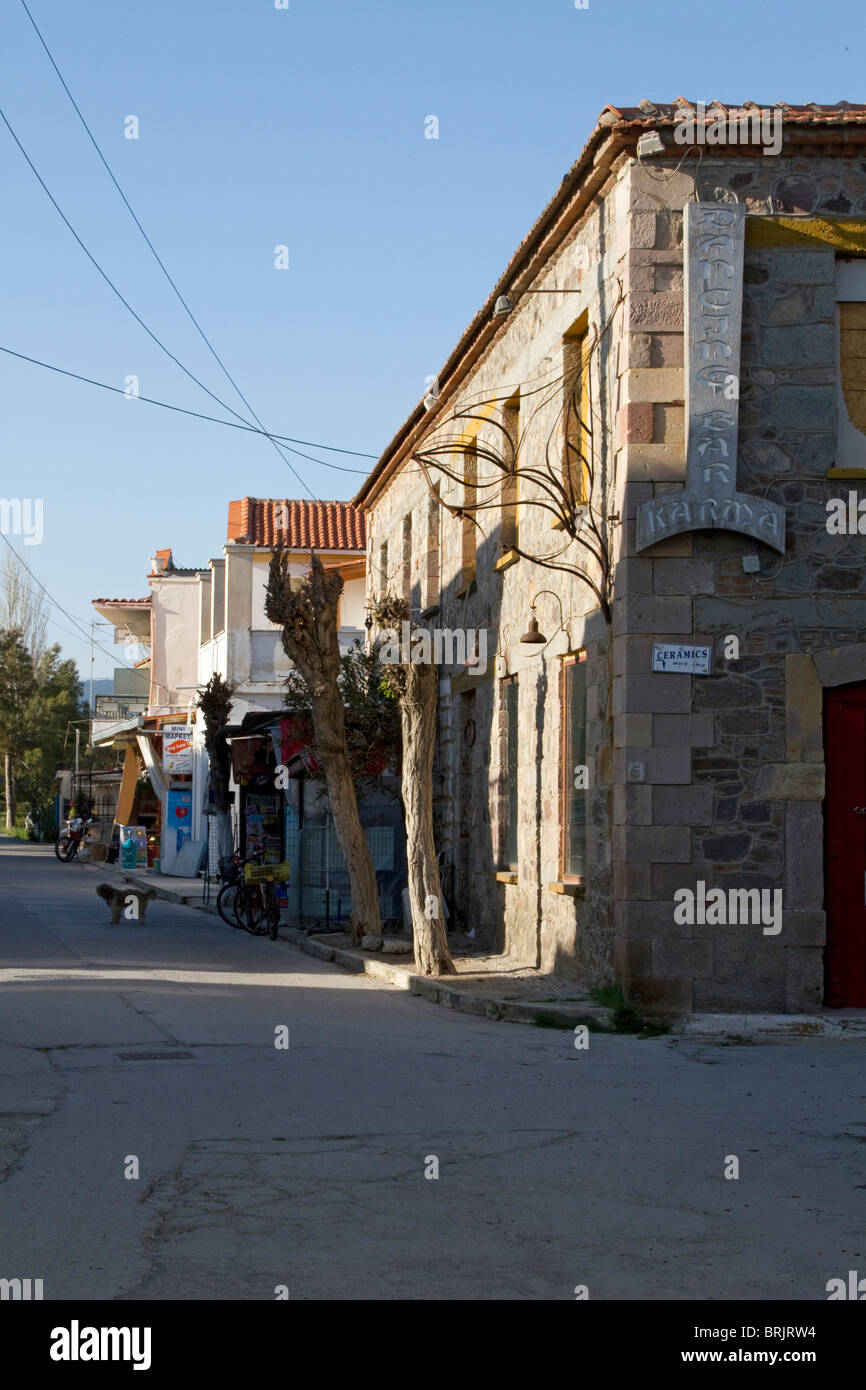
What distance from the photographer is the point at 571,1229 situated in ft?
19.3

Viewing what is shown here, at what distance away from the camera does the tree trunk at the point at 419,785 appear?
15.8 m

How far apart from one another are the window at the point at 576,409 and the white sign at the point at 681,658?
2426mm

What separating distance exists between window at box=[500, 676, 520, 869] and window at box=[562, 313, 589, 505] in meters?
3.16

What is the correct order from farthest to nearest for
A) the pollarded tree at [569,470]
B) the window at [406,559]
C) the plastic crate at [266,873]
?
the window at [406,559] < the plastic crate at [266,873] < the pollarded tree at [569,470]

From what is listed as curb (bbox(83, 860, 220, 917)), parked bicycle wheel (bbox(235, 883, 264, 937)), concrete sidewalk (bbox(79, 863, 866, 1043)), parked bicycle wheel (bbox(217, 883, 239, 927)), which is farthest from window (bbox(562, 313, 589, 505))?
curb (bbox(83, 860, 220, 917))

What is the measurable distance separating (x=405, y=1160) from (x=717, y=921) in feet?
18.8

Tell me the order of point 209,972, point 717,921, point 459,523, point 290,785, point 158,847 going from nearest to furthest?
point 717,921, point 209,972, point 459,523, point 290,785, point 158,847

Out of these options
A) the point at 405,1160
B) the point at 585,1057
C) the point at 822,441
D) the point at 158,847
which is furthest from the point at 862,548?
the point at 158,847

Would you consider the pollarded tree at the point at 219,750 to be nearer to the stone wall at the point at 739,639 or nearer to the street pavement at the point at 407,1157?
the street pavement at the point at 407,1157

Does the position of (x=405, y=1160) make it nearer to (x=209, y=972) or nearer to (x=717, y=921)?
(x=717, y=921)

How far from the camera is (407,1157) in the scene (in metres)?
7.18

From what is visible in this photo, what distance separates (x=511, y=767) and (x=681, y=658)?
542 cm

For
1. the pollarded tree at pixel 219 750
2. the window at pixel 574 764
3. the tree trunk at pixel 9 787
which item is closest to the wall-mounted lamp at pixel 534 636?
the window at pixel 574 764

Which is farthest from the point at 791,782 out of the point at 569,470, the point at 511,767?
the point at 511,767
